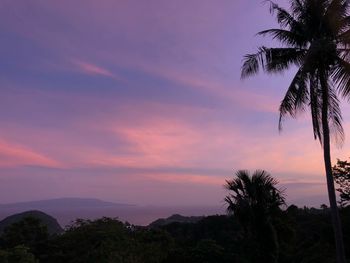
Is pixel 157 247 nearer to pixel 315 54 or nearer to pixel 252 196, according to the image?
pixel 252 196

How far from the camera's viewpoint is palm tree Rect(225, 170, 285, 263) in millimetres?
16609

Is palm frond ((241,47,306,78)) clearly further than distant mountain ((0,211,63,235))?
No

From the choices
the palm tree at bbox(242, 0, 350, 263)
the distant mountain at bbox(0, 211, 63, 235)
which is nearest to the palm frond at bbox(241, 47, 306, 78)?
the palm tree at bbox(242, 0, 350, 263)

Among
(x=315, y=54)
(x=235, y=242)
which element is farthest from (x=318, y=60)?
(x=235, y=242)

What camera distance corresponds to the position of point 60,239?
2705 centimetres

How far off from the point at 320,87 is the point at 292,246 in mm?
10134

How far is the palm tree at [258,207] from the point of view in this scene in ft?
54.5

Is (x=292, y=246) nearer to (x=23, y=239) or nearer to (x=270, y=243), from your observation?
(x=270, y=243)

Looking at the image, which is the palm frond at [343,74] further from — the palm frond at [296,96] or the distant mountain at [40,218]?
the distant mountain at [40,218]

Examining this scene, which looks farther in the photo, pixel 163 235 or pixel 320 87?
pixel 163 235

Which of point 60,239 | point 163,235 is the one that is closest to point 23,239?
point 60,239

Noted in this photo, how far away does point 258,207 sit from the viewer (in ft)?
54.6

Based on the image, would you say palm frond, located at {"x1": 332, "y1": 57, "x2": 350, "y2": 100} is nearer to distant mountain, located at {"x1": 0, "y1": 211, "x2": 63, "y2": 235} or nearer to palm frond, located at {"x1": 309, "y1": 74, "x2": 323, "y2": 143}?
palm frond, located at {"x1": 309, "y1": 74, "x2": 323, "y2": 143}

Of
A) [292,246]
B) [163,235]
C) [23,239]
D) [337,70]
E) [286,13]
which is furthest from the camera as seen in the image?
[23,239]
